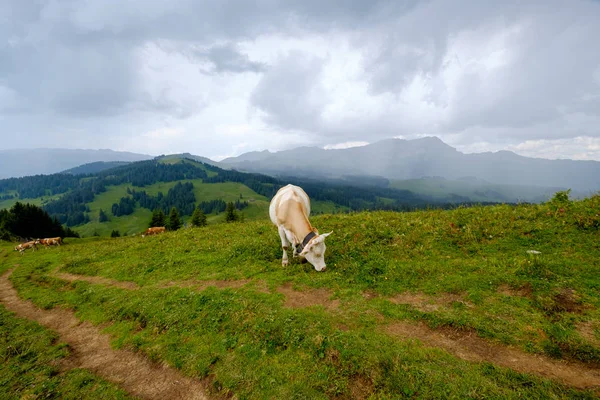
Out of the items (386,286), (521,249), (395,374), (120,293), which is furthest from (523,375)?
(120,293)

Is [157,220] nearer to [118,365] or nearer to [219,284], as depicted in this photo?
[219,284]

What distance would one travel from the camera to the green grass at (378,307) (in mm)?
6043

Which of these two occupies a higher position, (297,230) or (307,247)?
(297,230)

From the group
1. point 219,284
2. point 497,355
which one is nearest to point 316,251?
point 219,284

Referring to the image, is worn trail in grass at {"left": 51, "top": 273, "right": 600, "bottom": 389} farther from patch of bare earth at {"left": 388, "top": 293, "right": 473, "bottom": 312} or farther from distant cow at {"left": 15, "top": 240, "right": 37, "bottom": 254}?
distant cow at {"left": 15, "top": 240, "right": 37, "bottom": 254}

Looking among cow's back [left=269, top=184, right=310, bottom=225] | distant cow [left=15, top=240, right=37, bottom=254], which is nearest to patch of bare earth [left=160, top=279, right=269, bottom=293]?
cow's back [left=269, top=184, right=310, bottom=225]

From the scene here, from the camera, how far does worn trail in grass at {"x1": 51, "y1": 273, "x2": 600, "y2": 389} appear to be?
18.1 feet

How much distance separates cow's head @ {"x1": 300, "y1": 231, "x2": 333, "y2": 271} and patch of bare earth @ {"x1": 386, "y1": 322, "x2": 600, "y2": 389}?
4.19m

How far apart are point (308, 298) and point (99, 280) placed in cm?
1337

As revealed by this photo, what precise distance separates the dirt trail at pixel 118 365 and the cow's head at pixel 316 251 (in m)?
5.84

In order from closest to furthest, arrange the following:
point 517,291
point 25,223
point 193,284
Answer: point 517,291 → point 193,284 → point 25,223

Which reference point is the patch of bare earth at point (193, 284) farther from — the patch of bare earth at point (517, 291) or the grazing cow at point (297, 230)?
the patch of bare earth at point (517, 291)

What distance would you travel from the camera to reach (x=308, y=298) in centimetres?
953

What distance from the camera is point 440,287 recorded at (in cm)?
895
